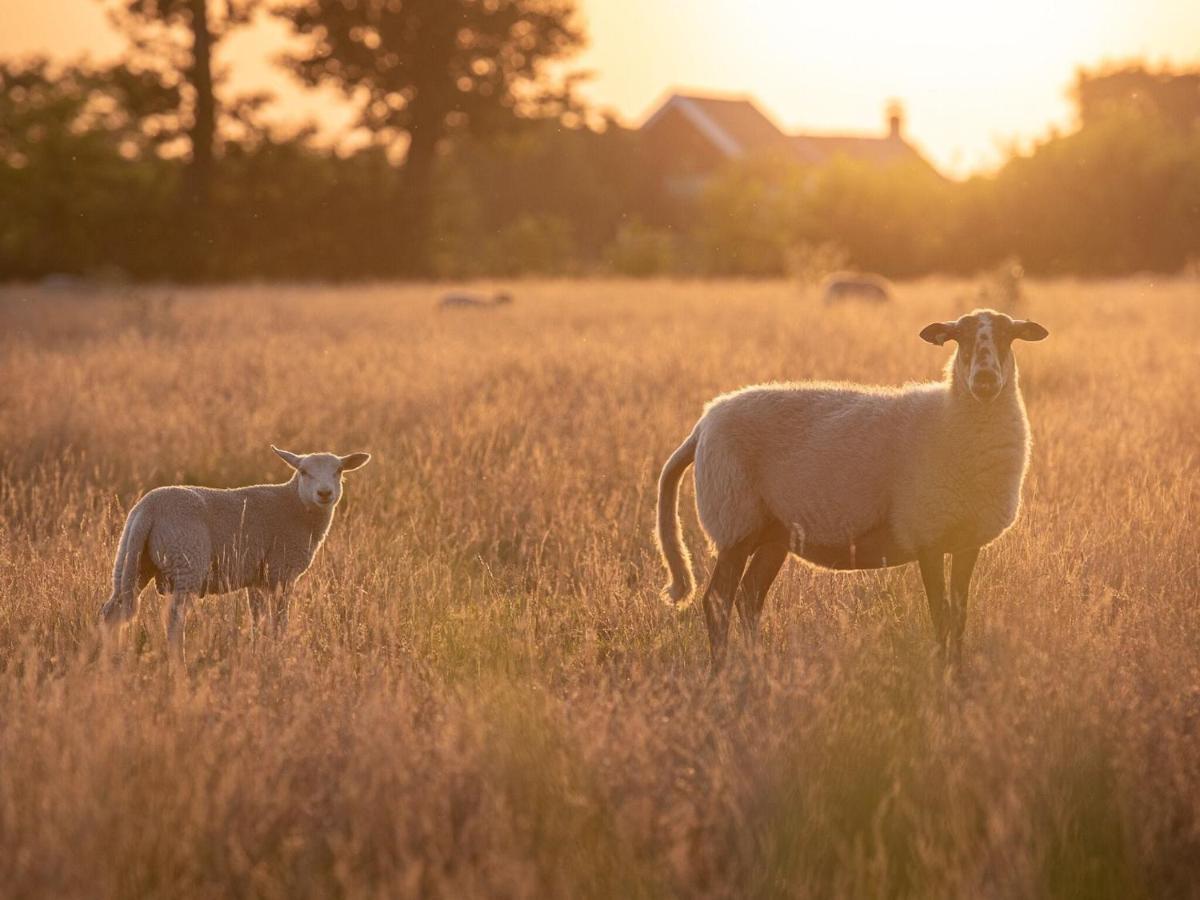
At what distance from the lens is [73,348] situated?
1600 centimetres

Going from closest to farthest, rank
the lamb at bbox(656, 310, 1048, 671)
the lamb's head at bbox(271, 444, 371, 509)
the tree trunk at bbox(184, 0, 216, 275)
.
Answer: the lamb at bbox(656, 310, 1048, 671) → the lamb's head at bbox(271, 444, 371, 509) → the tree trunk at bbox(184, 0, 216, 275)

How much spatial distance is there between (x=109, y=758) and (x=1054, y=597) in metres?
3.78

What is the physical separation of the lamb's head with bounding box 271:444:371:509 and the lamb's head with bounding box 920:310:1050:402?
101 inches

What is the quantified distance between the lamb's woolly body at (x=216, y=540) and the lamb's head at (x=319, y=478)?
0.51ft

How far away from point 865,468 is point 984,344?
2.21 feet

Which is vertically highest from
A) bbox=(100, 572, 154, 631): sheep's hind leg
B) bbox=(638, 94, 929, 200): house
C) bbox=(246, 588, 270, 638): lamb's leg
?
bbox=(638, 94, 929, 200): house

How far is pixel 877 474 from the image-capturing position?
5.37 m

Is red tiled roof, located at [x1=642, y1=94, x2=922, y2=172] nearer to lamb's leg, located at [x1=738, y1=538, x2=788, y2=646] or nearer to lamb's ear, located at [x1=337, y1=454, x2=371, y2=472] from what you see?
lamb's ear, located at [x1=337, y1=454, x2=371, y2=472]

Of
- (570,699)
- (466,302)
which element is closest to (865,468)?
(570,699)

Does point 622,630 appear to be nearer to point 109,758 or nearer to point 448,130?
point 109,758

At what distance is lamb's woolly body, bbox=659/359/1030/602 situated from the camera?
5.29 m

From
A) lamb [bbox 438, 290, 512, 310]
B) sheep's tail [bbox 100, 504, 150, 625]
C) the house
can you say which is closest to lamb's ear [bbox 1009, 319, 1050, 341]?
sheep's tail [bbox 100, 504, 150, 625]

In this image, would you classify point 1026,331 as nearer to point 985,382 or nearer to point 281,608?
point 985,382

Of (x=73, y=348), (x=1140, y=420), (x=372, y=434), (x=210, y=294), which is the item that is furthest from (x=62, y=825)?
(x=210, y=294)
